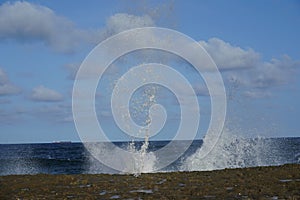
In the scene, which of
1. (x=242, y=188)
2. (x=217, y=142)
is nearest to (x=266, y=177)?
A: (x=242, y=188)

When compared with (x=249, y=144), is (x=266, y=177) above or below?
below

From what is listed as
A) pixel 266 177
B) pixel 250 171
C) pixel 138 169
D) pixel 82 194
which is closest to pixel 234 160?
pixel 138 169

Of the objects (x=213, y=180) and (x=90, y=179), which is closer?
(x=213, y=180)

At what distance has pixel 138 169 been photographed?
134 ft

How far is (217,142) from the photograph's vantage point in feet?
171

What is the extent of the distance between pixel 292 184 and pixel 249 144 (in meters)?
32.5

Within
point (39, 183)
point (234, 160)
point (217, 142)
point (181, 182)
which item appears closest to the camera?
point (181, 182)

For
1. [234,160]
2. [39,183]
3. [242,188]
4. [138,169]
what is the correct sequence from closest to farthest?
[242,188], [39,183], [138,169], [234,160]

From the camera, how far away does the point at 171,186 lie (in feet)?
80.4

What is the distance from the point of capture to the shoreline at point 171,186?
20.7 metres

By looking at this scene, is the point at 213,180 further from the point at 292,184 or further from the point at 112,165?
the point at 112,165

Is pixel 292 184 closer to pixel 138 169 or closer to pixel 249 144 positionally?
pixel 138 169

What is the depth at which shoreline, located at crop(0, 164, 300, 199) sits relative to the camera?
816 inches

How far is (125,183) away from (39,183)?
6.00m
